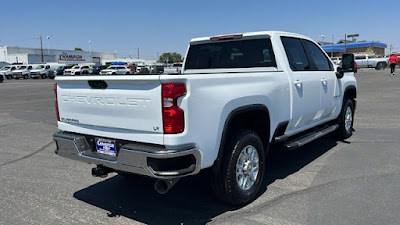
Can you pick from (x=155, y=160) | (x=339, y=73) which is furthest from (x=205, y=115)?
(x=339, y=73)

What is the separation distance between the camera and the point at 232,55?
525 centimetres

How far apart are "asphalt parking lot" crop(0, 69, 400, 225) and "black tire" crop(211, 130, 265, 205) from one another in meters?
0.15

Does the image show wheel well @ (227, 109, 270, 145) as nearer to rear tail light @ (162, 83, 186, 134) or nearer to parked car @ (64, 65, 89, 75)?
rear tail light @ (162, 83, 186, 134)

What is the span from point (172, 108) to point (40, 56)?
8653cm

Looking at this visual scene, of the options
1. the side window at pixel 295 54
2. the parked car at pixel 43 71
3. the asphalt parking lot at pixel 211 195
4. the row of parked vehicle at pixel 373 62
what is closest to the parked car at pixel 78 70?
the parked car at pixel 43 71

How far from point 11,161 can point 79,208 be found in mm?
2759

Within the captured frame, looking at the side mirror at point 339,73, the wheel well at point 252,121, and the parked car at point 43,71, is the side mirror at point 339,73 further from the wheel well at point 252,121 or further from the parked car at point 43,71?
the parked car at point 43,71

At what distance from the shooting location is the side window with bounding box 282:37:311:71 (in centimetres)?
501

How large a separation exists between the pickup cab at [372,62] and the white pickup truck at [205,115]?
41.8m

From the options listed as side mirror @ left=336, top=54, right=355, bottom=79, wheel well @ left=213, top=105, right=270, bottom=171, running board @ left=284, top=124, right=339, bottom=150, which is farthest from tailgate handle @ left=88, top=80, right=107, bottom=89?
side mirror @ left=336, top=54, right=355, bottom=79

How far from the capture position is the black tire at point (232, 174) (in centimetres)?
367

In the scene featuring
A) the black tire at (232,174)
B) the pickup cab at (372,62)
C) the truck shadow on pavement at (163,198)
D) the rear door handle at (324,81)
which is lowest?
the truck shadow on pavement at (163,198)

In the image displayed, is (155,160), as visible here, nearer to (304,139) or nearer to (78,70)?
(304,139)

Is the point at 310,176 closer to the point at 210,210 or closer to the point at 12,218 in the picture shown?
the point at 210,210
